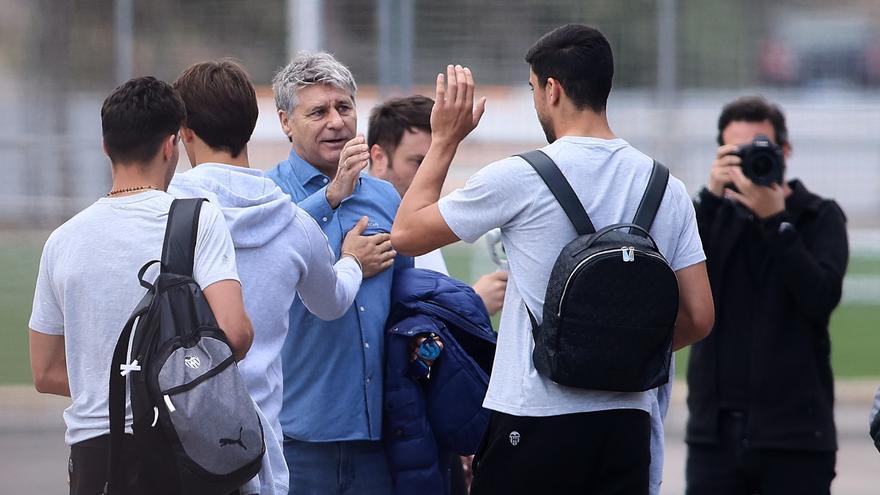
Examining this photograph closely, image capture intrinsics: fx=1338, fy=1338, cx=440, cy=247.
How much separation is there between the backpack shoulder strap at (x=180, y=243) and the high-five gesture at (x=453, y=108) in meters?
0.76

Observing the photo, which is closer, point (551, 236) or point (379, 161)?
point (551, 236)

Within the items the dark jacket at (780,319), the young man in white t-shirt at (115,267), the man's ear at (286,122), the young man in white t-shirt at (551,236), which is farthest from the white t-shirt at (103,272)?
the dark jacket at (780,319)

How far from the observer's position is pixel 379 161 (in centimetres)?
441

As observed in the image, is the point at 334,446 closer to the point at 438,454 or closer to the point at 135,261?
the point at 438,454

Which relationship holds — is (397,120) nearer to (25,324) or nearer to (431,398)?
(431,398)

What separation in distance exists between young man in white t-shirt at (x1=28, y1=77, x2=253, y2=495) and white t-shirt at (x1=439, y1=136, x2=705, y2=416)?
64cm

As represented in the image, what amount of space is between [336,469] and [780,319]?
5.35 ft

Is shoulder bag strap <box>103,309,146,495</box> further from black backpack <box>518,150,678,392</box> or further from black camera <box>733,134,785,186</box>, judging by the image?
black camera <box>733,134,785,186</box>

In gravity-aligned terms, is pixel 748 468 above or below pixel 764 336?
below

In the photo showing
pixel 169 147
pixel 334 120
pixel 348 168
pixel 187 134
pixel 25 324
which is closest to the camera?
pixel 169 147

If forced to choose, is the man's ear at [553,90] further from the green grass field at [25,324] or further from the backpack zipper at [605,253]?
the green grass field at [25,324]

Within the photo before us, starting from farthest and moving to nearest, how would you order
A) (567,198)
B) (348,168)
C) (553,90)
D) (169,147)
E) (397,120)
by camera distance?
(397,120) < (348,168) < (553,90) < (567,198) < (169,147)

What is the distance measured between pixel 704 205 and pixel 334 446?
1687mm

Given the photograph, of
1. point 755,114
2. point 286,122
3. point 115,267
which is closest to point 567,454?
point 115,267
